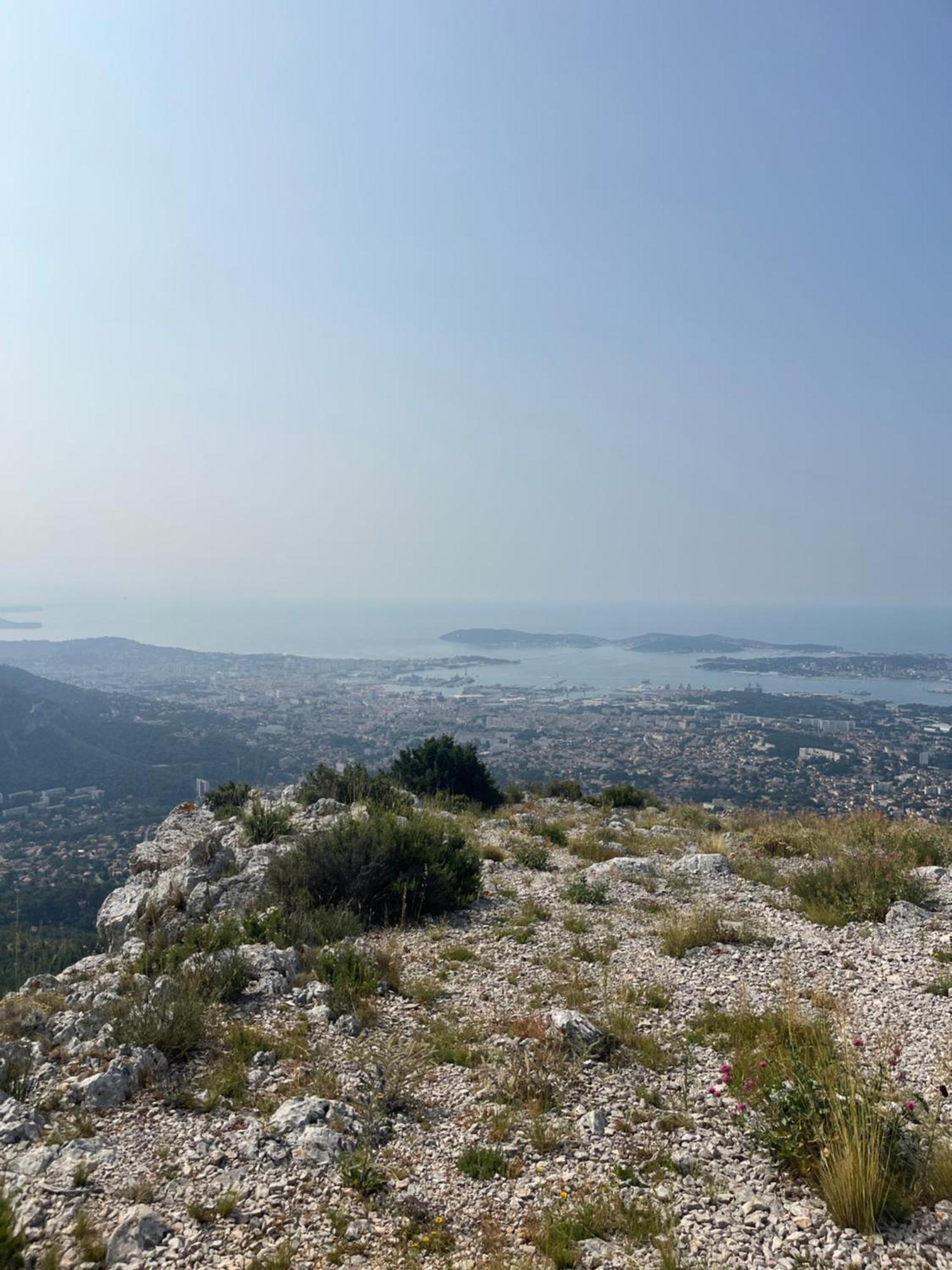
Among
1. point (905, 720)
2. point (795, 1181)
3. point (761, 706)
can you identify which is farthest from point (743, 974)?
point (761, 706)

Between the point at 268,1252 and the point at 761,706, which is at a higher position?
the point at 268,1252

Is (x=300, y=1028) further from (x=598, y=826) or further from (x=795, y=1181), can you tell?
(x=598, y=826)

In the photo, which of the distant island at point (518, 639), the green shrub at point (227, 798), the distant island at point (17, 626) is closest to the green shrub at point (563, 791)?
the green shrub at point (227, 798)

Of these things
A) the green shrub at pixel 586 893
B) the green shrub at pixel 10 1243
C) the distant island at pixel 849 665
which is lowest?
the distant island at pixel 849 665

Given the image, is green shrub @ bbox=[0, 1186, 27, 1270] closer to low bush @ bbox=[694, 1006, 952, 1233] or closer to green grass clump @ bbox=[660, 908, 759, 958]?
low bush @ bbox=[694, 1006, 952, 1233]

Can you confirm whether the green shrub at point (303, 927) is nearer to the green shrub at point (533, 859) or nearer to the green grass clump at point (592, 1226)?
the green shrub at point (533, 859)

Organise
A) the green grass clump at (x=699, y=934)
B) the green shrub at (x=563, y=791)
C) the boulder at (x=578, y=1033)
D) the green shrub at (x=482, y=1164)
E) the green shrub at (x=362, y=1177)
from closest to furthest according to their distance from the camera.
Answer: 1. the green shrub at (x=362, y=1177)
2. the green shrub at (x=482, y=1164)
3. the boulder at (x=578, y=1033)
4. the green grass clump at (x=699, y=934)
5. the green shrub at (x=563, y=791)

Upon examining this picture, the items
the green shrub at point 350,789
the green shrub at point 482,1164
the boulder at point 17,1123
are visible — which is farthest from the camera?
the green shrub at point 350,789
